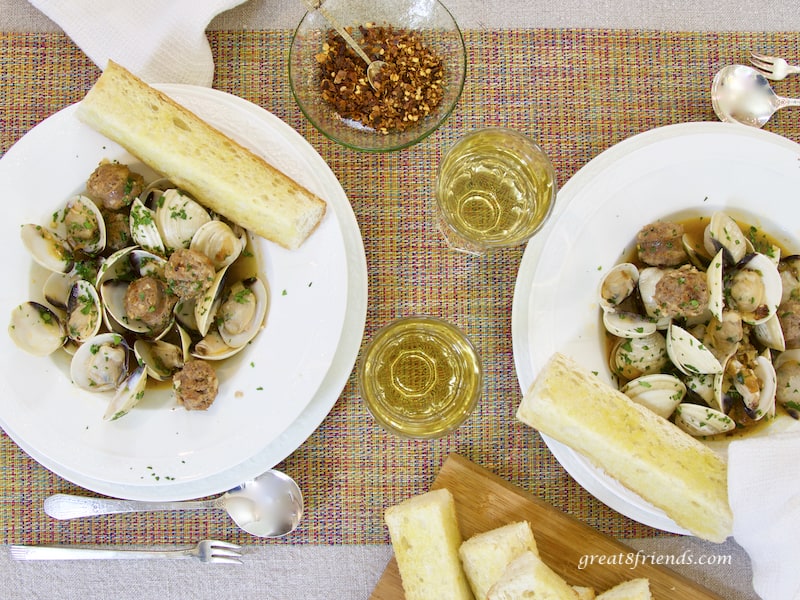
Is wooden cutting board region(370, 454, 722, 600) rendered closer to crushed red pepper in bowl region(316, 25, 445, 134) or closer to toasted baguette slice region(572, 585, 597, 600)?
toasted baguette slice region(572, 585, 597, 600)

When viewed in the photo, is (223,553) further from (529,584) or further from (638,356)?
(638,356)

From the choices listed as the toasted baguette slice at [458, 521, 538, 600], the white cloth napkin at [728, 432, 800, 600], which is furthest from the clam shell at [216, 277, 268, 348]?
the white cloth napkin at [728, 432, 800, 600]

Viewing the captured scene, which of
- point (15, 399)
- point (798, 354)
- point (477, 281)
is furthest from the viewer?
point (477, 281)

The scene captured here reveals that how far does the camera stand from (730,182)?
1459 mm

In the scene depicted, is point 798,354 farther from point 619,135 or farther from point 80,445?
point 80,445

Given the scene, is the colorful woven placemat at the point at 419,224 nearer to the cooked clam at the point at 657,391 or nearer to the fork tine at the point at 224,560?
the fork tine at the point at 224,560

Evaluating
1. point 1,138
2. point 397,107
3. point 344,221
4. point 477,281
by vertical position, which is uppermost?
point 1,138

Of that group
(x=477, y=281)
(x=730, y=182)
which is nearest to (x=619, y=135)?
(x=730, y=182)

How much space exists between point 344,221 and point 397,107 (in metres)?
0.31

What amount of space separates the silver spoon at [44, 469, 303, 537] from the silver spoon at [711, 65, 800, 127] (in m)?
1.49

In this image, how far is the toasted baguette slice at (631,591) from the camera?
1.43 metres

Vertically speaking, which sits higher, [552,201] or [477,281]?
[552,201]

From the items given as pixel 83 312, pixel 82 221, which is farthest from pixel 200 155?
pixel 83 312

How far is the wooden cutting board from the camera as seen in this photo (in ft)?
5.15
